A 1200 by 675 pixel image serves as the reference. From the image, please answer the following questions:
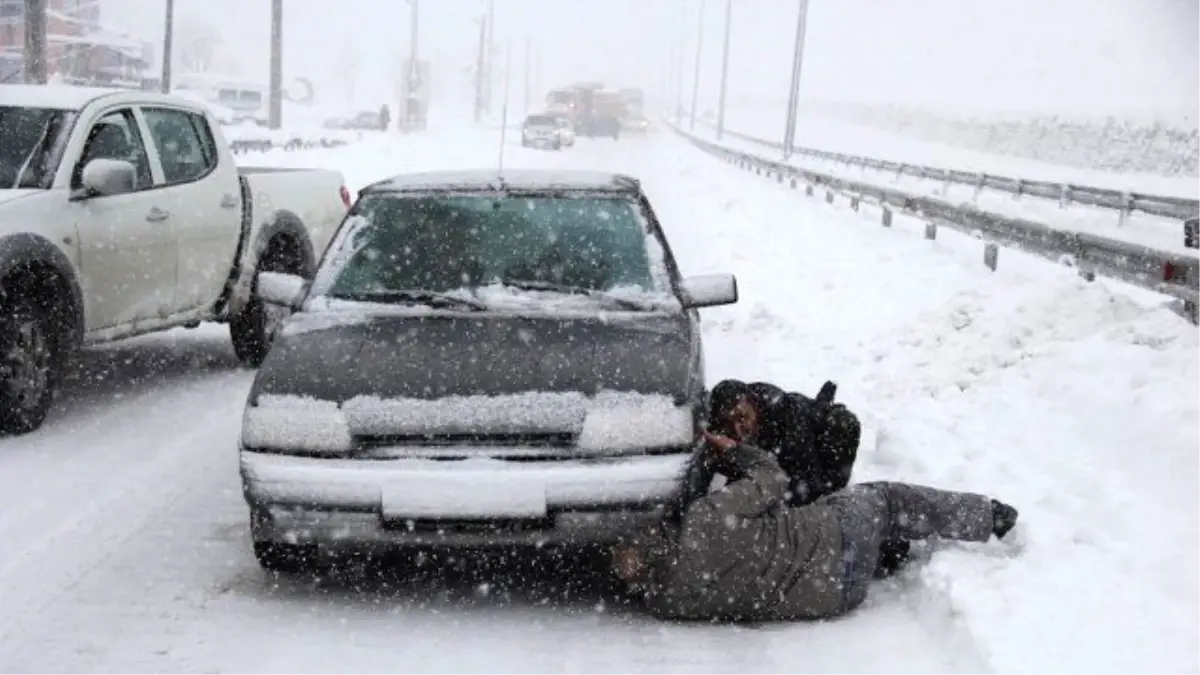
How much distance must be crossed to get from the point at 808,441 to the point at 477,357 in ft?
4.66

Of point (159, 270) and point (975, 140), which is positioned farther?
point (975, 140)

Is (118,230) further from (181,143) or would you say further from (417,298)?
(417,298)

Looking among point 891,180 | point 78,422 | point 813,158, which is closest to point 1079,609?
point 78,422

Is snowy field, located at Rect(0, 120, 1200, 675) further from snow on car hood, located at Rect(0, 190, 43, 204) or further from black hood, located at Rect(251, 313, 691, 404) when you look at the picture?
snow on car hood, located at Rect(0, 190, 43, 204)

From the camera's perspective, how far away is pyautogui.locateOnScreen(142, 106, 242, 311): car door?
846 cm

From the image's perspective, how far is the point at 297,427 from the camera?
4.52 meters

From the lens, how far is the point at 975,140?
7056 cm

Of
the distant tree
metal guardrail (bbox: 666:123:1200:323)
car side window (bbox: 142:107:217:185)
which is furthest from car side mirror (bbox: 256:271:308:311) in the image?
the distant tree

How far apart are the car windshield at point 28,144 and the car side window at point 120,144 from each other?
0.19 m

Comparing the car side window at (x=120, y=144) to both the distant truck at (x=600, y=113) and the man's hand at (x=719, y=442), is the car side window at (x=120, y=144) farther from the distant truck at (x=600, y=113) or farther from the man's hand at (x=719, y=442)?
the distant truck at (x=600, y=113)

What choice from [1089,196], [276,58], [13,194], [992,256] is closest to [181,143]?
[13,194]

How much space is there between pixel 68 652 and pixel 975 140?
233 feet

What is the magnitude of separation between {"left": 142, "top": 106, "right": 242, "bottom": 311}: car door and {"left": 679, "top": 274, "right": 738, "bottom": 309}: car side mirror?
4078 mm

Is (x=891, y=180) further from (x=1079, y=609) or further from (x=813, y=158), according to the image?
(x=1079, y=609)
